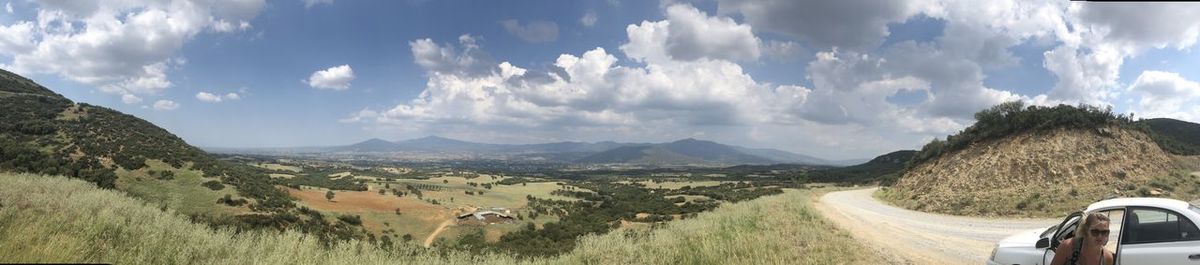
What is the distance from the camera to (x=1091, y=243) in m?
7.34

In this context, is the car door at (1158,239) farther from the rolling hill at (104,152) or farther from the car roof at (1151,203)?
the rolling hill at (104,152)

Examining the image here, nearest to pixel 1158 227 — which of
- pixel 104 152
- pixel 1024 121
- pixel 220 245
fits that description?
pixel 220 245

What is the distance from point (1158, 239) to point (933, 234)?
38.6 feet

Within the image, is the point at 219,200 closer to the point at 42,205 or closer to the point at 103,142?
the point at 103,142

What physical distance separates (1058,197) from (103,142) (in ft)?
234

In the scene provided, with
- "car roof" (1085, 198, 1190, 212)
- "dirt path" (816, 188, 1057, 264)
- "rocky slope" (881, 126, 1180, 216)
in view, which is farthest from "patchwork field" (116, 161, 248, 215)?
"rocky slope" (881, 126, 1180, 216)

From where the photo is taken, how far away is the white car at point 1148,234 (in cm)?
744

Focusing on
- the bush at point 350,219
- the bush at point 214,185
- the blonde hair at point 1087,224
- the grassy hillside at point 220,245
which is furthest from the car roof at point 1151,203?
the bush at point 214,185

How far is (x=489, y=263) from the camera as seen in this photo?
1413 cm

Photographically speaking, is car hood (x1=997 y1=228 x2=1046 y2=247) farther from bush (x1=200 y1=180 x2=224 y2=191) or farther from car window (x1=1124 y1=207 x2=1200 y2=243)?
bush (x1=200 y1=180 x2=224 y2=191)

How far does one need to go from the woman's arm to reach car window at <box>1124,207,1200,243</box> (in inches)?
44.2

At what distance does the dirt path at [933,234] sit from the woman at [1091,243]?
17.1 ft

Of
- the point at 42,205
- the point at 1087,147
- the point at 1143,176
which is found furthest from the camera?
the point at 1087,147

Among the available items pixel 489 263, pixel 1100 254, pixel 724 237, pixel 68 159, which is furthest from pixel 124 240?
pixel 68 159
